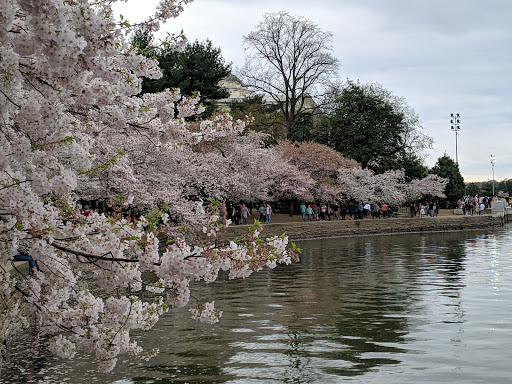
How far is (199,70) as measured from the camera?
152 feet

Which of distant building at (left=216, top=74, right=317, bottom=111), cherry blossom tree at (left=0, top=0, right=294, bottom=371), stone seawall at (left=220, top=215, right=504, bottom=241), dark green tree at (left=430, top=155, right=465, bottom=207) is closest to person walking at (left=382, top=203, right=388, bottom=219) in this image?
stone seawall at (left=220, top=215, right=504, bottom=241)

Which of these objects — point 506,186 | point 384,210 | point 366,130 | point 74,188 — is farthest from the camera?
point 506,186

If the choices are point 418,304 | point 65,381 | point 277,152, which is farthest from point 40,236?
point 277,152

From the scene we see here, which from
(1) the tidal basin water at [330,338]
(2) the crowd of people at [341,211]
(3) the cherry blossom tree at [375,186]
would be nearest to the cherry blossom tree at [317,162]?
(3) the cherry blossom tree at [375,186]

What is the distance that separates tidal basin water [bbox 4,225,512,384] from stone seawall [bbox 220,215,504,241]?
17.0 metres

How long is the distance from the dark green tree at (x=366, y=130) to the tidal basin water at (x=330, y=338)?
38122mm

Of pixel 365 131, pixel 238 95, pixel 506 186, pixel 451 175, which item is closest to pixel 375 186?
pixel 365 131

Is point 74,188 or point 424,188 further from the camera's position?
point 424,188

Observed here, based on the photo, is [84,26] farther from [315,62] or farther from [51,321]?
[315,62]

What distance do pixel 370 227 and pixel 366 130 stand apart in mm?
16332

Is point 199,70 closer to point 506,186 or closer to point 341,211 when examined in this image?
point 341,211

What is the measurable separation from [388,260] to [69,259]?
1822 centimetres

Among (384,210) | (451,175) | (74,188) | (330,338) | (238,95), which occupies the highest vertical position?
(238,95)

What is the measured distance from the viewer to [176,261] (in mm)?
6184
